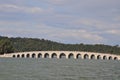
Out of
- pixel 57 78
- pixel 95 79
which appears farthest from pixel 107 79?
pixel 57 78

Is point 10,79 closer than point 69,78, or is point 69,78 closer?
point 10,79

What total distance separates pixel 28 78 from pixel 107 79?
10.7 metres

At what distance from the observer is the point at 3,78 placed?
54.6 m

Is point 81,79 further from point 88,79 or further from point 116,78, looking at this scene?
point 116,78

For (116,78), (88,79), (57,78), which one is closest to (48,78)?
(57,78)

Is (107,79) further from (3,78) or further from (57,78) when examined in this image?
(3,78)

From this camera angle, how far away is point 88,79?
57.2 meters

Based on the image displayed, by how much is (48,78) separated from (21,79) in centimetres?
431

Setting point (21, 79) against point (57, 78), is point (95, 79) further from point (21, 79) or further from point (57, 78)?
point (21, 79)

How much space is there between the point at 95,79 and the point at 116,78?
13.2 feet

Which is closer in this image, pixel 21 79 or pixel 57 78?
pixel 21 79

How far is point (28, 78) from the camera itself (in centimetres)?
5547

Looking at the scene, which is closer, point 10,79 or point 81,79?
point 10,79

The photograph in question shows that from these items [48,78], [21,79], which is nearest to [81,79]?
[48,78]
